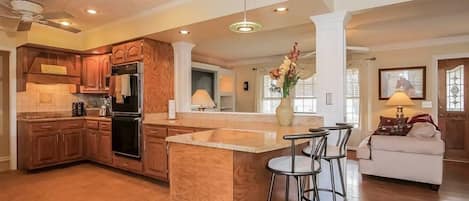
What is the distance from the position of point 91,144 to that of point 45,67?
5.06 feet

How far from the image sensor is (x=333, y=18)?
9.77 ft

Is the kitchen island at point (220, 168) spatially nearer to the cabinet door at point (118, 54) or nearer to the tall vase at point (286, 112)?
the tall vase at point (286, 112)

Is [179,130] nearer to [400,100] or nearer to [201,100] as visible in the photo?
[201,100]

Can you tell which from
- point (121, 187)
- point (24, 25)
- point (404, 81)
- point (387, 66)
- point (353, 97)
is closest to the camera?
point (24, 25)

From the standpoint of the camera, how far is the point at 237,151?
1.99 metres

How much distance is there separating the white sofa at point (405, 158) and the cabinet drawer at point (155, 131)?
9.48 feet

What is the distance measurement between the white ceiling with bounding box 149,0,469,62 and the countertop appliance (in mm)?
706

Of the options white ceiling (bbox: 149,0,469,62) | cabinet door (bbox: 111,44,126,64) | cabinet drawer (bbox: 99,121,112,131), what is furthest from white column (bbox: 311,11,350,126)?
cabinet drawer (bbox: 99,121,112,131)

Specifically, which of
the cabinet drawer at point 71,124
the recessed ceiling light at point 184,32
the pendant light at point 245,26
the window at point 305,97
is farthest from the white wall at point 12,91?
the window at point 305,97

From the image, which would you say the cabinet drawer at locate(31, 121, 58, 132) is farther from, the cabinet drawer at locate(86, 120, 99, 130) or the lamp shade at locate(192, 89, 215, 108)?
the lamp shade at locate(192, 89, 215, 108)

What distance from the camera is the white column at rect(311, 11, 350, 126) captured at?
2971mm

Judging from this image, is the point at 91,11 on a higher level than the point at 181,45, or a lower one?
higher

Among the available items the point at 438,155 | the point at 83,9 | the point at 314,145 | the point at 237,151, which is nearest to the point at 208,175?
the point at 237,151

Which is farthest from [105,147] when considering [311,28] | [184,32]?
[311,28]
